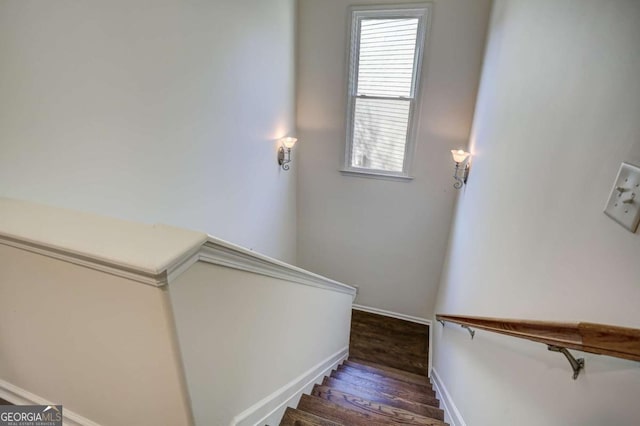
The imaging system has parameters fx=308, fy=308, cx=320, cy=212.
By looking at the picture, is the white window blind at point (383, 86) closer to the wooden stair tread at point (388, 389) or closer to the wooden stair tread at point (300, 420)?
the wooden stair tread at point (388, 389)

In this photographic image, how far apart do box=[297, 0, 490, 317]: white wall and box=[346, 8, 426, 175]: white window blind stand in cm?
12

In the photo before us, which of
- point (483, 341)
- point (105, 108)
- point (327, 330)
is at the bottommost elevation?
point (327, 330)

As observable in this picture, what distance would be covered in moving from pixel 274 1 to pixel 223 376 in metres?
2.97

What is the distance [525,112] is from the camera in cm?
157

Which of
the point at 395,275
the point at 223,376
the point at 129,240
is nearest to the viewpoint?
the point at 129,240

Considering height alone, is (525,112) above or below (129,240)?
above

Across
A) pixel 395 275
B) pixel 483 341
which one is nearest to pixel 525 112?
pixel 483 341

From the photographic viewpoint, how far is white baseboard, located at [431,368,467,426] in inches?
72.9

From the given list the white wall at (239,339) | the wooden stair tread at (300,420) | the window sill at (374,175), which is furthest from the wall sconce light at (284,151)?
the wooden stair tread at (300,420)

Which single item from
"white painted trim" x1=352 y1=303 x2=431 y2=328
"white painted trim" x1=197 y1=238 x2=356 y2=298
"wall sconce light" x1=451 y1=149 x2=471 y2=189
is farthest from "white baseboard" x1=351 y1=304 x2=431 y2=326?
"white painted trim" x1=197 y1=238 x2=356 y2=298

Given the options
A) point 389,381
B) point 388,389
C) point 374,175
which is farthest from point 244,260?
point 374,175

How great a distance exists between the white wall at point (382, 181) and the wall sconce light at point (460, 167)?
0.37ft

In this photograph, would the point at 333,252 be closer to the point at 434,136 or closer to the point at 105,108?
the point at 434,136

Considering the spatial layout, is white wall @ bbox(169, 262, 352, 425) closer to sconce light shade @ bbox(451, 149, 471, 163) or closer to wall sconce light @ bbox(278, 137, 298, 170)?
wall sconce light @ bbox(278, 137, 298, 170)
